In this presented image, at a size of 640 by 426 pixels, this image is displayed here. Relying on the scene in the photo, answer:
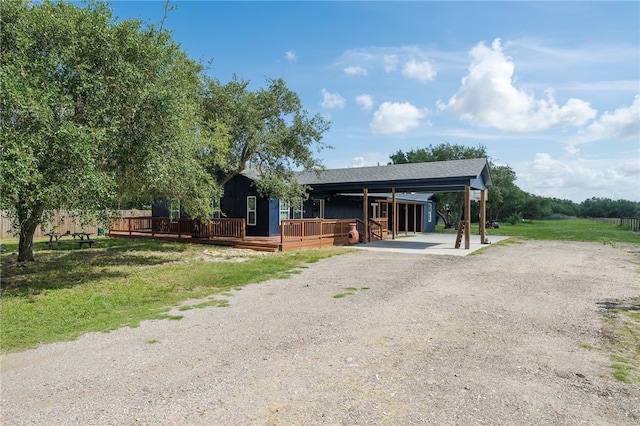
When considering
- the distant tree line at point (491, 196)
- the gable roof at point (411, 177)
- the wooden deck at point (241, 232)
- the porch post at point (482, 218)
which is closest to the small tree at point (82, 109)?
the wooden deck at point (241, 232)

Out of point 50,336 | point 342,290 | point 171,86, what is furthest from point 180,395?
point 171,86

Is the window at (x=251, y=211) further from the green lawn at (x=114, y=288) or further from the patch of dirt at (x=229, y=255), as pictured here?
the green lawn at (x=114, y=288)

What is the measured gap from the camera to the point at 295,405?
3.23 metres

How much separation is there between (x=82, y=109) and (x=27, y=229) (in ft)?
12.6

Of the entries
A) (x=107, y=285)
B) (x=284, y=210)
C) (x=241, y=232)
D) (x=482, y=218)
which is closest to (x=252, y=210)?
(x=284, y=210)

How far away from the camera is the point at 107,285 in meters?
8.51

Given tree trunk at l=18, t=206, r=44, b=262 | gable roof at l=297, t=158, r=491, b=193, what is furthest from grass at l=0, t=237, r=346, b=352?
gable roof at l=297, t=158, r=491, b=193

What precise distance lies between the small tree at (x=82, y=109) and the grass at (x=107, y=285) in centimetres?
168

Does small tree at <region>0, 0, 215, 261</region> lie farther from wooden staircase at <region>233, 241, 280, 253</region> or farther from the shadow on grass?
wooden staircase at <region>233, 241, 280, 253</region>

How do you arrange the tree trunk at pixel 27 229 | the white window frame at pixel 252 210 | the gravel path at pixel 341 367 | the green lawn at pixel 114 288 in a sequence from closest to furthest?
the gravel path at pixel 341 367
the green lawn at pixel 114 288
the tree trunk at pixel 27 229
the white window frame at pixel 252 210

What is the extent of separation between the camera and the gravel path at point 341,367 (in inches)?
123

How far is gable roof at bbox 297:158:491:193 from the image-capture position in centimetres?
1681

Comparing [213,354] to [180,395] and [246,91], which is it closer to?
[180,395]

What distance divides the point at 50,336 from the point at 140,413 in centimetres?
298
